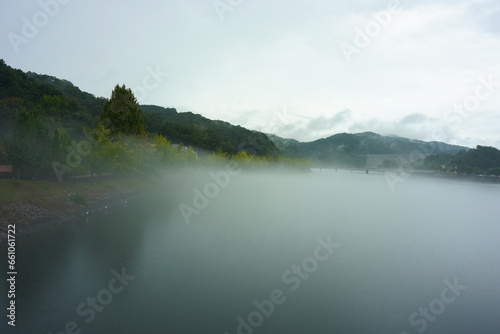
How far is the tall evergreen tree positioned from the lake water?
3432 centimetres

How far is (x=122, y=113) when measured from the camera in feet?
230

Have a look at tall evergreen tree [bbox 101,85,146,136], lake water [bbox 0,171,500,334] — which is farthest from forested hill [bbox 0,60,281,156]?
lake water [bbox 0,171,500,334]

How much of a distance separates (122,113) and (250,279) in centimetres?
5884

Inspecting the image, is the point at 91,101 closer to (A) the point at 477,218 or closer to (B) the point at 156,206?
(B) the point at 156,206

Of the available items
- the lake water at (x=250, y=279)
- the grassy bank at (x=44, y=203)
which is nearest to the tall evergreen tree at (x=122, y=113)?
the grassy bank at (x=44, y=203)

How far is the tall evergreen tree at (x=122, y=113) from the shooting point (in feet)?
228

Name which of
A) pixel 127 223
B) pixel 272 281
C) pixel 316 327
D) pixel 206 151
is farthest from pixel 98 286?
pixel 206 151

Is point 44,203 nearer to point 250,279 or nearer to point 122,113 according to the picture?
point 250,279

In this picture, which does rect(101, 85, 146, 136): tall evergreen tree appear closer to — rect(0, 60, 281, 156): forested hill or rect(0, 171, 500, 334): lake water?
rect(0, 60, 281, 156): forested hill

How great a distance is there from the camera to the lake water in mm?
16016

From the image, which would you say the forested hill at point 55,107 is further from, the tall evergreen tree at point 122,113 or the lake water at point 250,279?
the lake water at point 250,279

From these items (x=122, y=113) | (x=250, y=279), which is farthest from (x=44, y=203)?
(x=122, y=113)

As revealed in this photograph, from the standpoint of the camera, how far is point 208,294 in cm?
1877

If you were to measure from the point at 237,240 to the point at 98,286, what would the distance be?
14434 mm
